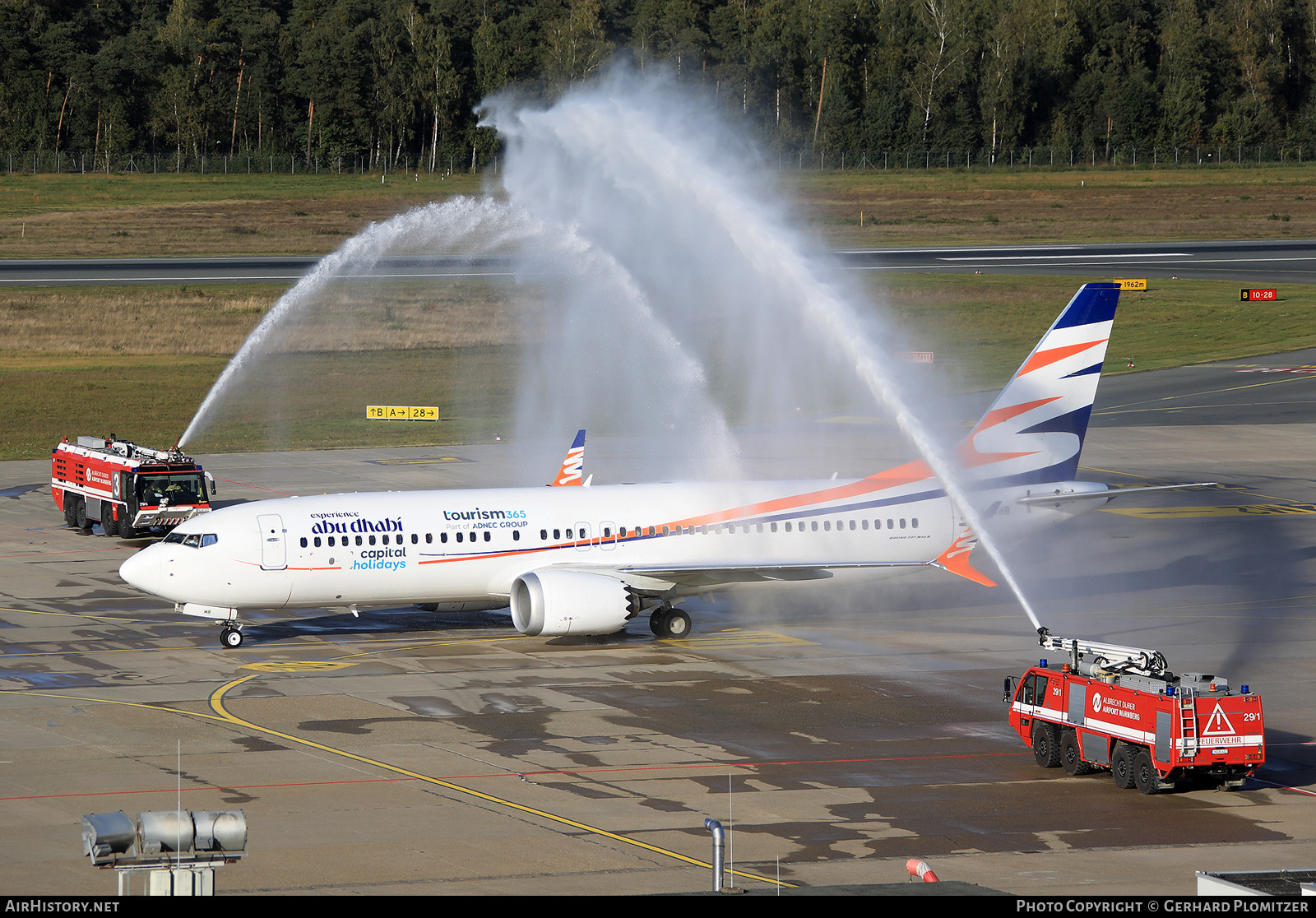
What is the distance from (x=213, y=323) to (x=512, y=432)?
3318cm

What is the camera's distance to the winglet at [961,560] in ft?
134

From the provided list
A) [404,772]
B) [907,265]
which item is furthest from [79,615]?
[907,265]

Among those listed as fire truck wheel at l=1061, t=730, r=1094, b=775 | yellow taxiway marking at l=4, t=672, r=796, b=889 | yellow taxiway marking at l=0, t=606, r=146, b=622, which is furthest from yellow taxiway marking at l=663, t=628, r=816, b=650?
yellow taxiway marking at l=0, t=606, r=146, b=622

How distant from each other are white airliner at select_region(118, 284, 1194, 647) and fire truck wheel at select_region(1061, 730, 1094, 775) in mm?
9470

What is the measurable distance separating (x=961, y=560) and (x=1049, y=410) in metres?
7.08

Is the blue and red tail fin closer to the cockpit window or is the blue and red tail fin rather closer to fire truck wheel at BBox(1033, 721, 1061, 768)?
fire truck wheel at BBox(1033, 721, 1061, 768)

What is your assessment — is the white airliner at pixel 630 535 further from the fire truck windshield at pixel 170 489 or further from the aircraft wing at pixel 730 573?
the fire truck windshield at pixel 170 489

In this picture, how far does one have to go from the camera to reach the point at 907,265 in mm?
133250

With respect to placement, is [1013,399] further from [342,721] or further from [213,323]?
[213,323]

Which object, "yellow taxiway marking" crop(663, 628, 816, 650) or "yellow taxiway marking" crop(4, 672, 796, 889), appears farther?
"yellow taxiway marking" crop(663, 628, 816, 650)

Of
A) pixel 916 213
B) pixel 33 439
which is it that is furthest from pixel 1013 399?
pixel 916 213

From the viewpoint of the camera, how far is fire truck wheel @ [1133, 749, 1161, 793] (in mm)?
30000

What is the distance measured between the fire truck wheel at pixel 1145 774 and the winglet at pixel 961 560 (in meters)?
9.51

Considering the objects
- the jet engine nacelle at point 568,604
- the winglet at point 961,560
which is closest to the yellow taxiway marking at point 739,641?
the jet engine nacelle at point 568,604
